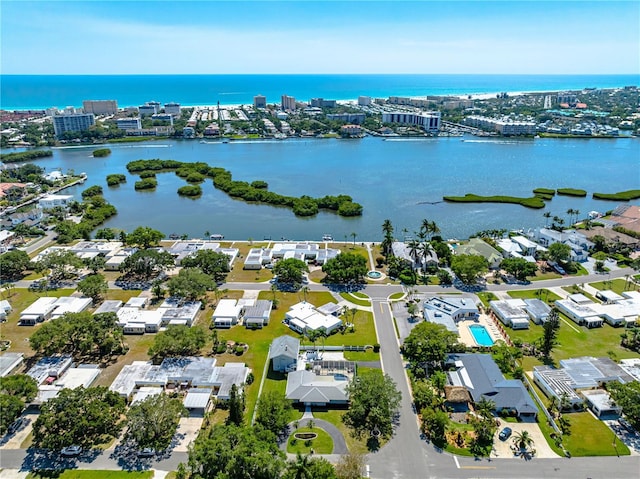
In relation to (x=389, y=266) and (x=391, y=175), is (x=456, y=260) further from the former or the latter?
(x=391, y=175)

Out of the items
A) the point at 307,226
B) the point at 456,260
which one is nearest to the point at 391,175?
the point at 307,226

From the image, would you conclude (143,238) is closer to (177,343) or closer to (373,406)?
(177,343)

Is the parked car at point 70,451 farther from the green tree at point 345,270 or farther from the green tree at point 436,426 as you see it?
the green tree at point 345,270

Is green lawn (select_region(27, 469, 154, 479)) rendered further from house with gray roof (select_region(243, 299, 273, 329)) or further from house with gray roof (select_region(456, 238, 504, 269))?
house with gray roof (select_region(456, 238, 504, 269))

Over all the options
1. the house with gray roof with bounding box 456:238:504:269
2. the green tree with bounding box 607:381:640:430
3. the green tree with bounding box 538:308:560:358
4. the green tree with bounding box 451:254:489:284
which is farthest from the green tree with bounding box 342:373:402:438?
the house with gray roof with bounding box 456:238:504:269

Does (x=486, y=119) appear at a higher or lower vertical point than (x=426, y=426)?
higher
